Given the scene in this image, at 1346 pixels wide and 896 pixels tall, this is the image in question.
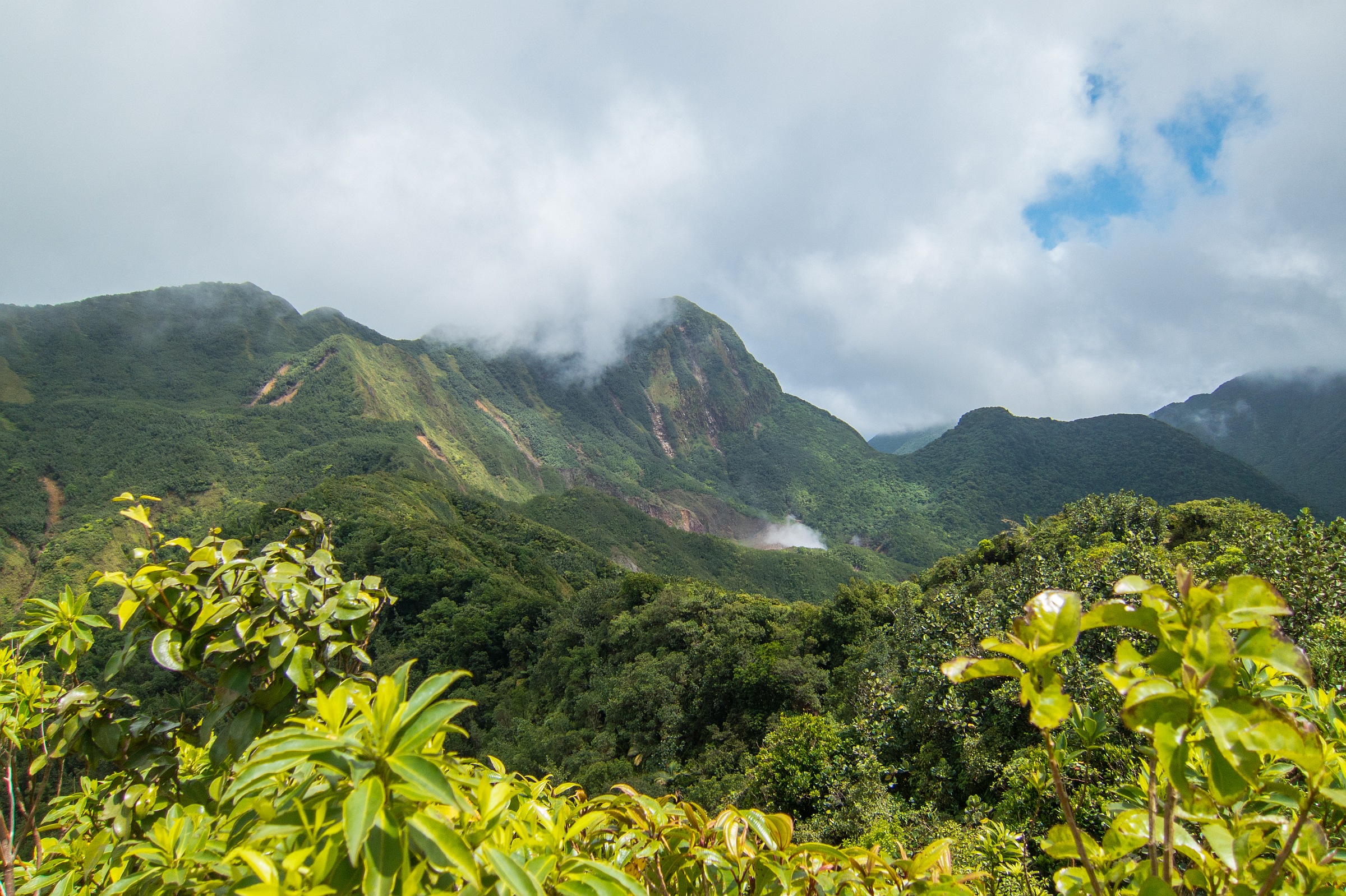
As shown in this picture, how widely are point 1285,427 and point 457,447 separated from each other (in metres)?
173

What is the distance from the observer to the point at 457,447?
12188 cm

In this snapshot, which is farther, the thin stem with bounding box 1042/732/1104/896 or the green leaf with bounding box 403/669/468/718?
the green leaf with bounding box 403/669/468/718

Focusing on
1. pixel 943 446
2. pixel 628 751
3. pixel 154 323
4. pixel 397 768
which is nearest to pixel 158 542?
pixel 397 768

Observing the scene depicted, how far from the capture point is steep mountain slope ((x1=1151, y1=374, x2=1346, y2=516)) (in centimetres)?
9725

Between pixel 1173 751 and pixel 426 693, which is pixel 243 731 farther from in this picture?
pixel 1173 751

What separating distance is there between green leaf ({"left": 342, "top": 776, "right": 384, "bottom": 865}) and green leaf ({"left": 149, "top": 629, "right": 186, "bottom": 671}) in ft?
4.73

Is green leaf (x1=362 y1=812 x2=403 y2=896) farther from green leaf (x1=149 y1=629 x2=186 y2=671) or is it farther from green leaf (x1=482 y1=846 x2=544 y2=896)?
green leaf (x1=149 y1=629 x2=186 y2=671)

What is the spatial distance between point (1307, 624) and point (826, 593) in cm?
8656

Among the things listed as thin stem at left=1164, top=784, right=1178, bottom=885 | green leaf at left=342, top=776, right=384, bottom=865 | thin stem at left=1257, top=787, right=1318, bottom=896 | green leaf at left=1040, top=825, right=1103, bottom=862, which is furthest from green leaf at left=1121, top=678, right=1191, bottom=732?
green leaf at left=342, top=776, right=384, bottom=865

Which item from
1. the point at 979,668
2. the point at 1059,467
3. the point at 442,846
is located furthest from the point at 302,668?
the point at 1059,467

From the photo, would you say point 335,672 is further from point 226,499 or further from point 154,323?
point 154,323

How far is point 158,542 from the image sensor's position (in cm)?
240

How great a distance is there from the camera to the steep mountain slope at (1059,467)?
10431cm

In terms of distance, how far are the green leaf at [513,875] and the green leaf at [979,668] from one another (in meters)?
0.82
